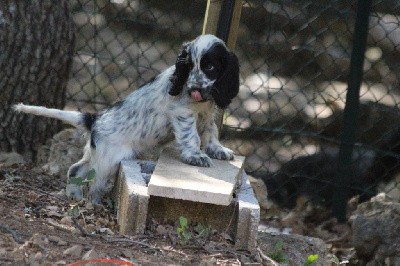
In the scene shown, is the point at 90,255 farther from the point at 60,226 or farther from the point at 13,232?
the point at 60,226

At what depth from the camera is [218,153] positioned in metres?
6.92

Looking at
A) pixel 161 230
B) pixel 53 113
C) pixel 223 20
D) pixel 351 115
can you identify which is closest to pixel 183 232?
pixel 161 230

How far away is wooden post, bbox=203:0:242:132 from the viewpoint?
7285 mm

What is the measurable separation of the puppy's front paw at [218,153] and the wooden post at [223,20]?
32.8 inches

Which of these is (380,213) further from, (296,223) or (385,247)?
(296,223)

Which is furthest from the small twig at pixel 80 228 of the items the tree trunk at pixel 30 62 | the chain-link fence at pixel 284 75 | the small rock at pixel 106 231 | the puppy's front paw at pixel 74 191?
the chain-link fence at pixel 284 75

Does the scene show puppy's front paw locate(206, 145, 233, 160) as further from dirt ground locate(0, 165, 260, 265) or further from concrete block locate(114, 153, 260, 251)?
dirt ground locate(0, 165, 260, 265)

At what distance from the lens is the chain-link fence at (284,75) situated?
351 inches

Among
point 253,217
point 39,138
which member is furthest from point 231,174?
point 39,138

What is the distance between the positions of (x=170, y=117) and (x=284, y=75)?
2.46 m

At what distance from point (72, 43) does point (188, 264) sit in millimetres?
3371

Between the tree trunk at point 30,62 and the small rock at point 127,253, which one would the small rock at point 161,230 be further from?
the tree trunk at point 30,62

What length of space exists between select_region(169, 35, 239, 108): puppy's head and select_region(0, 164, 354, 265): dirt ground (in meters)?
0.95

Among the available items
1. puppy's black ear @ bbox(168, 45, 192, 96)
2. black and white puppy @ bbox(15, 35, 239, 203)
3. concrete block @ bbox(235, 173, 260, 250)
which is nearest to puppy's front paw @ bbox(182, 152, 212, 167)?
black and white puppy @ bbox(15, 35, 239, 203)
